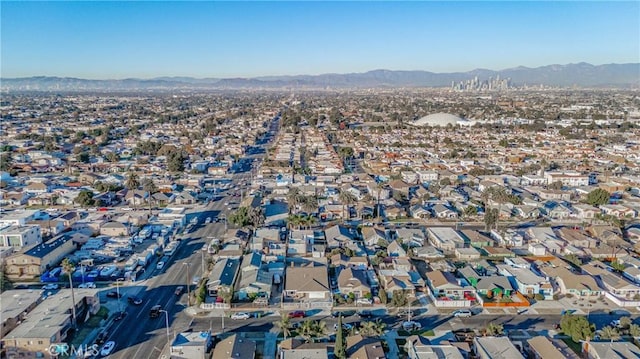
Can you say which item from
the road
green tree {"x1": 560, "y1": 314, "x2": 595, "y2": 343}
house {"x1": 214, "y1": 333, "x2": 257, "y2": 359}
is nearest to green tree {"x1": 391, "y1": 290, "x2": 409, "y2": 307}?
green tree {"x1": 560, "y1": 314, "x2": 595, "y2": 343}

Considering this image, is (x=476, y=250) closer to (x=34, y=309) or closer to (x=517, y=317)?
(x=517, y=317)

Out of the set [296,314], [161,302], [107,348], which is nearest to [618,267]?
[296,314]

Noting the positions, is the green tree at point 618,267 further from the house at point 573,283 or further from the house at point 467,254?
the house at point 467,254

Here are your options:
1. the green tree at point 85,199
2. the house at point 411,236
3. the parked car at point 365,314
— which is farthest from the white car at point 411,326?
the green tree at point 85,199

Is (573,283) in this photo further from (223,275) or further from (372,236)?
(223,275)

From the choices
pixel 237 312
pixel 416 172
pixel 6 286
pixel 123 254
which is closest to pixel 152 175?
pixel 123 254

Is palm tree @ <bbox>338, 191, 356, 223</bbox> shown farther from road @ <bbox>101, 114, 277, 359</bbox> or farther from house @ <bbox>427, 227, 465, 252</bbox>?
road @ <bbox>101, 114, 277, 359</bbox>
